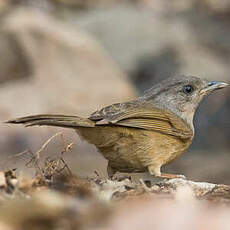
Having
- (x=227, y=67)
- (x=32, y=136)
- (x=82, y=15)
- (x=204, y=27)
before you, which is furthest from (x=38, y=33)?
(x=204, y=27)

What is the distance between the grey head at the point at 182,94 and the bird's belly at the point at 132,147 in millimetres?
786

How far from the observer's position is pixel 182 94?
8.02 meters

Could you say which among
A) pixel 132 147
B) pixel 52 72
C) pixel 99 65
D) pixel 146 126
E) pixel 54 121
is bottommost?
pixel 54 121

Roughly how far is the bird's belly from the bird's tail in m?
0.28

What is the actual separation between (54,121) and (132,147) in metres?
1.21

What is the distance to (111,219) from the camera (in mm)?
3340

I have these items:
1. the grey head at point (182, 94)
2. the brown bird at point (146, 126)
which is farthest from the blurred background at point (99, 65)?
the brown bird at point (146, 126)

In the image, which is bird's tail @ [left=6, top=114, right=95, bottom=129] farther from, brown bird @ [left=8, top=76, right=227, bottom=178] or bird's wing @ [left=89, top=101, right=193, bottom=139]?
bird's wing @ [left=89, top=101, right=193, bottom=139]

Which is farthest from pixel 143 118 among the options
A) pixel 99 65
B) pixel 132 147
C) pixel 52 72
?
pixel 99 65

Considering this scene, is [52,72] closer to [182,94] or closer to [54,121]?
[182,94]

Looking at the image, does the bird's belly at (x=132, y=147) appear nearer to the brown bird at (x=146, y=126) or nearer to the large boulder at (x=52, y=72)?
the brown bird at (x=146, y=126)

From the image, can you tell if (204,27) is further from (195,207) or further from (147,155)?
(195,207)

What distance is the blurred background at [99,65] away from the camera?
14732 millimetres

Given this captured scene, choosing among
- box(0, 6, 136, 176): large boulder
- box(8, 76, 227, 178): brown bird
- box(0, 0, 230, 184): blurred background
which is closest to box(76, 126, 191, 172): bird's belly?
box(8, 76, 227, 178): brown bird
